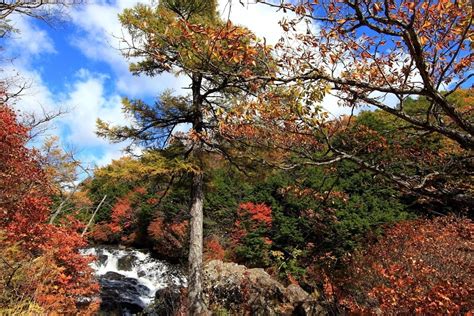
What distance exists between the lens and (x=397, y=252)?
9.76 meters

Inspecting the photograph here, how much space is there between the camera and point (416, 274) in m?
6.54

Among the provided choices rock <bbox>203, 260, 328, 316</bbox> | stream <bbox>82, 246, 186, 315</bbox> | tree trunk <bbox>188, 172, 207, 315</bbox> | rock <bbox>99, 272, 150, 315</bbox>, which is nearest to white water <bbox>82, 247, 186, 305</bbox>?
stream <bbox>82, 246, 186, 315</bbox>

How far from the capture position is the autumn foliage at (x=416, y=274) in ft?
15.7

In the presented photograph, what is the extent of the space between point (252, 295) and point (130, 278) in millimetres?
7921

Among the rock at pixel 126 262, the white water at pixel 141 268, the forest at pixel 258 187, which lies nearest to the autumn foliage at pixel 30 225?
the forest at pixel 258 187

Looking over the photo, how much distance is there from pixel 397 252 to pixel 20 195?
10221mm

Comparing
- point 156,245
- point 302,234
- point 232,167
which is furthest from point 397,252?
point 156,245

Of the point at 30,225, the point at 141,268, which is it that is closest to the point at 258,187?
the point at 141,268

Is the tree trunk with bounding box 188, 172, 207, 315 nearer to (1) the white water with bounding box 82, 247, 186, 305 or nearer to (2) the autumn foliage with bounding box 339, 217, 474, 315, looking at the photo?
(2) the autumn foliage with bounding box 339, 217, 474, 315

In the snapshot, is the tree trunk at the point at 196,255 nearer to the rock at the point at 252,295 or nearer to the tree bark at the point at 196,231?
the tree bark at the point at 196,231

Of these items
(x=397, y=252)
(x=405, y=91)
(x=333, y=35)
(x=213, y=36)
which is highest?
(x=333, y=35)

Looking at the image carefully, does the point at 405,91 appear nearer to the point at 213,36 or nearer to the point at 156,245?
the point at 213,36

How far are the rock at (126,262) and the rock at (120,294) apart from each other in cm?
101

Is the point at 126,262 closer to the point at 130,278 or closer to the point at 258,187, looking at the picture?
the point at 130,278
